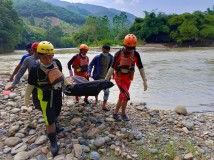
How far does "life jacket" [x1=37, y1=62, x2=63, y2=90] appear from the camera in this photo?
4250mm

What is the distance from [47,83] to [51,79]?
0.45 feet

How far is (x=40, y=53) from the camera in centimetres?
418

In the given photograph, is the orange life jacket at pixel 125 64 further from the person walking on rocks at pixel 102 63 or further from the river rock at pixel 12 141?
the river rock at pixel 12 141

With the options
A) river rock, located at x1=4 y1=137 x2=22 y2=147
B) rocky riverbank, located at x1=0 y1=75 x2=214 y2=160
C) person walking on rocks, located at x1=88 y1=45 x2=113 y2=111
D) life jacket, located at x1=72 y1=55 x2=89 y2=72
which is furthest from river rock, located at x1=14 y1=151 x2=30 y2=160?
life jacket, located at x1=72 y1=55 x2=89 y2=72

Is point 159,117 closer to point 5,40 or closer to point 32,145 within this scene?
point 32,145

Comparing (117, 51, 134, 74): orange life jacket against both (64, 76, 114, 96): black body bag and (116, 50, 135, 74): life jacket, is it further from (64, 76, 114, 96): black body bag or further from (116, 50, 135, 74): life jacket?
(64, 76, 114, 96): black body bag

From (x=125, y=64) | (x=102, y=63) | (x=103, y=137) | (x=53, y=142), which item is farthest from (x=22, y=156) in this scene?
(x=102, y=63)

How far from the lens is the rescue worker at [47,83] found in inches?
166

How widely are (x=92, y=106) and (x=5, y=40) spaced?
57633 millimetres

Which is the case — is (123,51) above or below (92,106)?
above

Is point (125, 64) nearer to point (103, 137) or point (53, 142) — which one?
point (103, 137)

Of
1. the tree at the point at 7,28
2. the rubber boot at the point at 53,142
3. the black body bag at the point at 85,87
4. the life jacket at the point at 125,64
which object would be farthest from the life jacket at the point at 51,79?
the tree at the point at 7,28

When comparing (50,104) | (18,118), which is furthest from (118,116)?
(18,118)

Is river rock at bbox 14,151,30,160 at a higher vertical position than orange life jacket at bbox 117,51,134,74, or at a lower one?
lower
